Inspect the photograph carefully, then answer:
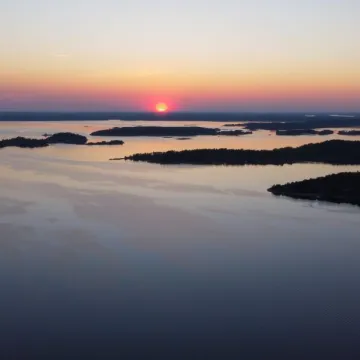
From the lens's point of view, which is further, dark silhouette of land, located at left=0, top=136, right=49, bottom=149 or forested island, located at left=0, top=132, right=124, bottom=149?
forested island, located at left=0, top=132, right=124, bottom=149

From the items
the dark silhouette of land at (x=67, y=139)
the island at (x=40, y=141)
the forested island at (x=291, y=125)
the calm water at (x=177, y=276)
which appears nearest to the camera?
the calm water at (x=177, y=276)

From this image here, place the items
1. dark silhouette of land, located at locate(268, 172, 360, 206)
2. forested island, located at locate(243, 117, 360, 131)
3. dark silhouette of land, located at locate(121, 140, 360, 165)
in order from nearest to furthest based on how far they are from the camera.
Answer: dark silhouette of land, located at locate(268, 172, 360, 206)
dark silhouette of land, located at locate(121, 140, 360, 165)
forested island, located at locate(243, 117, 360, 131)

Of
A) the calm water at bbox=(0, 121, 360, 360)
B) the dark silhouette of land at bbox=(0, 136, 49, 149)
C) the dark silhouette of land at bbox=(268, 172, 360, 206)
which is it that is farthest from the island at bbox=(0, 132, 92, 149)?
the dark silhouette of land at bbox=(268, 172, 360, 206)

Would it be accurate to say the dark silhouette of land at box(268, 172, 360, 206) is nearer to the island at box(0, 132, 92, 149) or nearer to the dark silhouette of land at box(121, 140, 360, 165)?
the dark silhouette of land at box(121, 140, 360, 165)

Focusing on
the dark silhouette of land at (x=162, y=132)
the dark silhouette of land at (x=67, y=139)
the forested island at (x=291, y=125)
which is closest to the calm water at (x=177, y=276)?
the dark silhouette of land at (x=67, y=139)

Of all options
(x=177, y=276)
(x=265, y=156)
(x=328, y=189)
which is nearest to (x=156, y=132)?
(x=265, y=156)

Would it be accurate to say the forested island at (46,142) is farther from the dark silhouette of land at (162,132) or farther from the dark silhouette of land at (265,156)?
the dark silhouette of land at (265,156)

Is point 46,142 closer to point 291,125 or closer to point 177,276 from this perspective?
point 177,276
